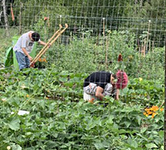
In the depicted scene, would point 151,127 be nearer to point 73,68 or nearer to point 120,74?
point 120,74

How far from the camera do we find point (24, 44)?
6.77 m

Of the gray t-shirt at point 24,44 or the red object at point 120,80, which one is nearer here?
the red object at point 120,80

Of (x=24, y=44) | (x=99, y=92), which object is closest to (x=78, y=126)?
(x=99, y=92)

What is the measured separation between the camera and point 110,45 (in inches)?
295

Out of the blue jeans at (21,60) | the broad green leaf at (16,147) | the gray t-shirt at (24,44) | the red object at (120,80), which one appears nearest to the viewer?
the broad green leaf at (16,147)

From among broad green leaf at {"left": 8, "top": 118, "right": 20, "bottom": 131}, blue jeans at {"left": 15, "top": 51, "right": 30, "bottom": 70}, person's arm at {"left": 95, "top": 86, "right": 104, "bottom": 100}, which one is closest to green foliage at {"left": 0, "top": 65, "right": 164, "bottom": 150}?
broad green leaf at {"left": 8, "top": 118, "right": 20, "bottom": 131}

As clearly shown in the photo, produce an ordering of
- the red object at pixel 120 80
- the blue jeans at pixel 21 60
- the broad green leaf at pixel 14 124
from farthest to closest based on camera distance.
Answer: the blue jeans at pixel 21 60 → the red object at pixel 120 80 → the broad green leaf at pixel 14 124

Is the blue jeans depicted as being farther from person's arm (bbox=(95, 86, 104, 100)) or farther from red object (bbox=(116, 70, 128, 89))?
red object (bbox=(116, 70, 128, 89))

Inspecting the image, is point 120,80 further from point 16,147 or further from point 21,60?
point 21,60

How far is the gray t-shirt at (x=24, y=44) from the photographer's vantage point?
6727mm

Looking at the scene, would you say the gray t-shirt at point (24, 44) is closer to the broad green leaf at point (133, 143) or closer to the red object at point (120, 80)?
the red object at point (120, 80)

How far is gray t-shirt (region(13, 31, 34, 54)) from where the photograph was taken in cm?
673

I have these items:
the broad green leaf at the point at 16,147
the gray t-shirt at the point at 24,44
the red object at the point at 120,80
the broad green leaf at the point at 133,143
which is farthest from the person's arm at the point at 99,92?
the gray t-shirt at the point at 24,44

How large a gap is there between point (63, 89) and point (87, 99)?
0.52m
